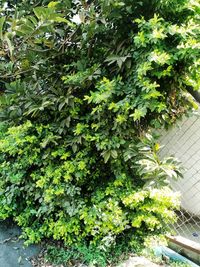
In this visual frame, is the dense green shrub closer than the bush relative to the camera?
Yes

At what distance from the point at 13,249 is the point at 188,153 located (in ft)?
6.87

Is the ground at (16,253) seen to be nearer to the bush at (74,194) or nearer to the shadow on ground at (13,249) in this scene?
the shadow on ground at (13,249)

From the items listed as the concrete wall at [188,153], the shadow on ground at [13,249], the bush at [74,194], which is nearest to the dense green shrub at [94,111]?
the bush at [74,194]

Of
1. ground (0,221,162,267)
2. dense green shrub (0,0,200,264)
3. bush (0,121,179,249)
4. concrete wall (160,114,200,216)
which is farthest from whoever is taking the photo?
concrete wall (160,114,200,216)

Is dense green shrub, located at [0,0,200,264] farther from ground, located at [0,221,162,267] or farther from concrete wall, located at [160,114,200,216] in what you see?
concrete wall, located at [160,114,200,216]

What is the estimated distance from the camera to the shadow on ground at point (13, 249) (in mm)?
2383

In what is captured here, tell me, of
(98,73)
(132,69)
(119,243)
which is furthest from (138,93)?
(119,243)

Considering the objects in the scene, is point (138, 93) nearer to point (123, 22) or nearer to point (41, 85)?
point (123, 22)

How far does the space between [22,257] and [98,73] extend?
171 cm

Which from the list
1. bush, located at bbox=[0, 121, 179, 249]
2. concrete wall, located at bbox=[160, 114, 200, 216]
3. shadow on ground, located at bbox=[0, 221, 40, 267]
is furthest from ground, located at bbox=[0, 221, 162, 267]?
concrete wall, located at bbox=[160, 114, 200, 216]

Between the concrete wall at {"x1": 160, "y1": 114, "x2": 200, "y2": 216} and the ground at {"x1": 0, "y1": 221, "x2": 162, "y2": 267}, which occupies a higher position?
the concrete wall at {"x1": 160, "y1": 114, "x2": 200, "y2": 216}

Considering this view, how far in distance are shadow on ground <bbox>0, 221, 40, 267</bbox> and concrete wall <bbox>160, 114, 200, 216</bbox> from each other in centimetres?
170

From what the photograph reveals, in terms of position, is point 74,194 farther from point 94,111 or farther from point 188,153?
point 188,153

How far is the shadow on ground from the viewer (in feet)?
7.82
